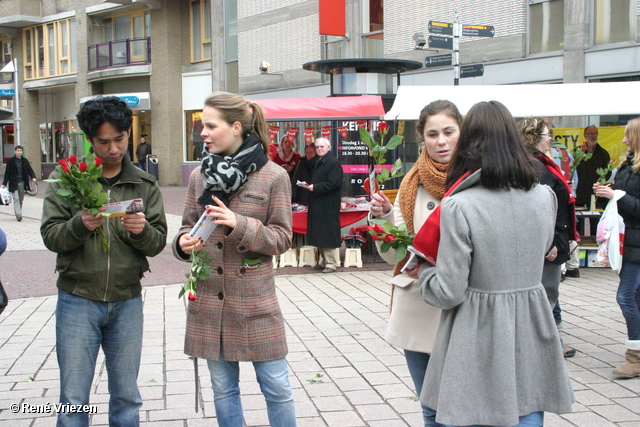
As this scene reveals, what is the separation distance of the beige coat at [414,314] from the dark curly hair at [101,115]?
4.51ft

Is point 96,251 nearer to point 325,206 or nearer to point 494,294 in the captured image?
point 494,294

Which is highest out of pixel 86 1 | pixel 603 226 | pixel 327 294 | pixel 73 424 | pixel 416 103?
pixel 86 1

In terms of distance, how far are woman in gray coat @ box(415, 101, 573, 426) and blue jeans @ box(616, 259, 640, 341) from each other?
275 cm

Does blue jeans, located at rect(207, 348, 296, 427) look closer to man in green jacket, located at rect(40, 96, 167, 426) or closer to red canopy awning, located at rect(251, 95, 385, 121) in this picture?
man in green jacket, located at rect(40, 96, 167, 426)

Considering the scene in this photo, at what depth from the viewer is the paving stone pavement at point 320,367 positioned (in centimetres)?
421

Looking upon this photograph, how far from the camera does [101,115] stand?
3043 millimetres

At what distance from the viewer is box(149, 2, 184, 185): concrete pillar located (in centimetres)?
2933

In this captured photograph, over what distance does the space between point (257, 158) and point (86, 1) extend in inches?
A: 1308

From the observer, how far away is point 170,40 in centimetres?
2936

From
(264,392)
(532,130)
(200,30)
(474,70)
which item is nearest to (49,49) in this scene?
(200,30)

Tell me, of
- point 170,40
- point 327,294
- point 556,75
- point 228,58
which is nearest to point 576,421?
point 327,294

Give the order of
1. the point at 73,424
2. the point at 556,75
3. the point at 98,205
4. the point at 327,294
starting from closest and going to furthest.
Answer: the point at 98,205
the point at 73,424
the point at 327,294
the point at 556,75

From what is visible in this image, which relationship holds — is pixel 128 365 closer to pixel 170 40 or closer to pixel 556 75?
pixel 556 75

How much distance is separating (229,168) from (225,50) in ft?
83.3
